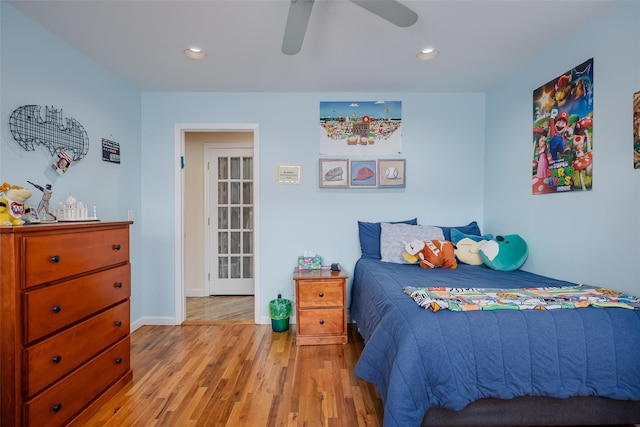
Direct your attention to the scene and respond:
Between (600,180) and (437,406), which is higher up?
(600,180)

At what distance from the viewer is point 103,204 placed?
2627 millimetres

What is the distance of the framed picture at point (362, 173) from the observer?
3.18 metres

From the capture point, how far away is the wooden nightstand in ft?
8.79

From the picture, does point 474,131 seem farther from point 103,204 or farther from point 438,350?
point 103,204

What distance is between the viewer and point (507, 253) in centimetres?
248

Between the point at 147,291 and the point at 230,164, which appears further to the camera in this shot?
the point at 230,164

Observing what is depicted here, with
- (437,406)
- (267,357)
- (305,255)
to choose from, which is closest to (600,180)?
(437,406)

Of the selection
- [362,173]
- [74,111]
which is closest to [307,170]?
[362,173]

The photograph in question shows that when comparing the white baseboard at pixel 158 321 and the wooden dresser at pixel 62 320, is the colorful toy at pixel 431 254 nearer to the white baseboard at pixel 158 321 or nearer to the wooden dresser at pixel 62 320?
the wooden dresser at pixel 62 320

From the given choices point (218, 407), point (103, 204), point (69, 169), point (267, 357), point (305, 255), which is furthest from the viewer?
point (305, 255)

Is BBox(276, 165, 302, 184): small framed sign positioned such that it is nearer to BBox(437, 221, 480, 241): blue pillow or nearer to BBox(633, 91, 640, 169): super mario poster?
BBox(437, 221, 480, 241): blue pillow

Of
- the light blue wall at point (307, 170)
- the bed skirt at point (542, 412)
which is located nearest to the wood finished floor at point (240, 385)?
the bed skirt at point (542, 412)

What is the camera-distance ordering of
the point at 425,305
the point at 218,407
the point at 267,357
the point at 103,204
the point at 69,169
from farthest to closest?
the point at 103,204 → the point at 267,357 → the point at 69,169 → the point at 218,407 → the point at 425,305

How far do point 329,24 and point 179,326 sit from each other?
9.79 ft
